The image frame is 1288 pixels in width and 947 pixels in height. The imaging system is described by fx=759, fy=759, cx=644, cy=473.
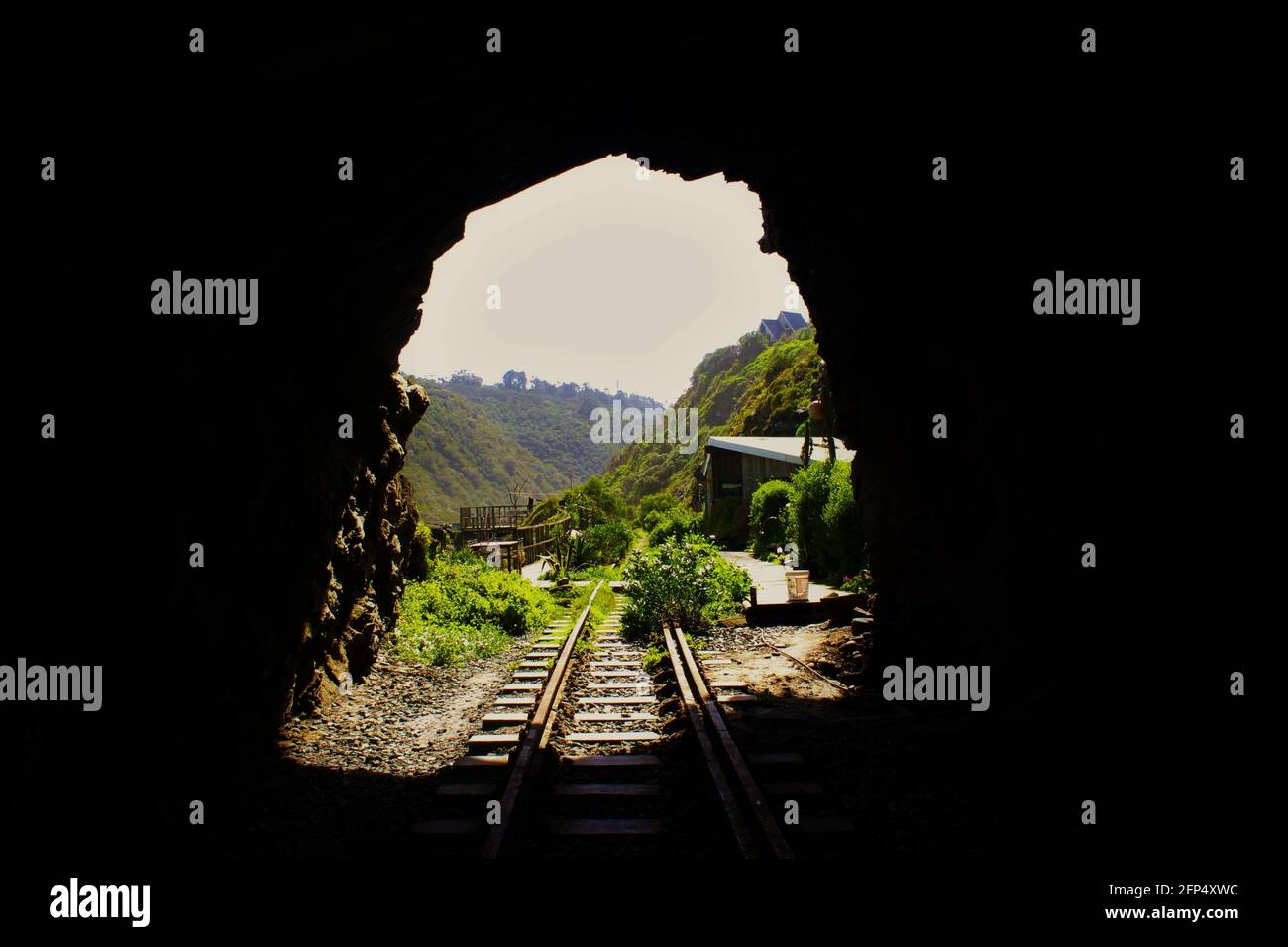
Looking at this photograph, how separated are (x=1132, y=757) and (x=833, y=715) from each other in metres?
2.95

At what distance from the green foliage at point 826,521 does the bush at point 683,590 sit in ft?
9.33

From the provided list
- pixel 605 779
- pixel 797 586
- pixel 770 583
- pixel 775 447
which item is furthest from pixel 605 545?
pixel 605 779

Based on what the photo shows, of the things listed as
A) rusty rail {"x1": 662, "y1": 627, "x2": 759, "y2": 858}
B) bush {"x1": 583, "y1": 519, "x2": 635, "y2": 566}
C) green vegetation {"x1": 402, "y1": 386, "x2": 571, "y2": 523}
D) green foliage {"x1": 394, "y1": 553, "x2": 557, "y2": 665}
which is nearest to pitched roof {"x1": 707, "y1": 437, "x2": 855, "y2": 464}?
bush {"x1": 583, "y1": 519, "x2": 635, "y2": 566}

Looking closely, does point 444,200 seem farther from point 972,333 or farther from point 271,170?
point 972,333

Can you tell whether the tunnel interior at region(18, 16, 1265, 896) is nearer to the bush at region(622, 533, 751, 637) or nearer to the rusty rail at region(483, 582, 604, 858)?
the rusty rail at region(483, 582, 604, 858)

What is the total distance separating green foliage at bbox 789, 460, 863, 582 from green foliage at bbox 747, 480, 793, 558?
12.9ft

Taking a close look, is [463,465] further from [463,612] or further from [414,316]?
[414,316]

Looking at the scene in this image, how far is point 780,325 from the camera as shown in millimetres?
121750

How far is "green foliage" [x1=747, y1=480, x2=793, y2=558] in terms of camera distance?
2467cm

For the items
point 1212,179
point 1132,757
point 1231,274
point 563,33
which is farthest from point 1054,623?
point 563,33

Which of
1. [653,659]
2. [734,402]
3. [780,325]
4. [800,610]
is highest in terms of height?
[780,325]

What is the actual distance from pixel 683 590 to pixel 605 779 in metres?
7.09

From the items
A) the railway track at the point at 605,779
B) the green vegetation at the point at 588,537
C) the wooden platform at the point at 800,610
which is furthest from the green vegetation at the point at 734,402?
the railway track at the point at 605,779

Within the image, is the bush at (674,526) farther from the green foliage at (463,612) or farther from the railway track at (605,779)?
the railway track at (605,779)
